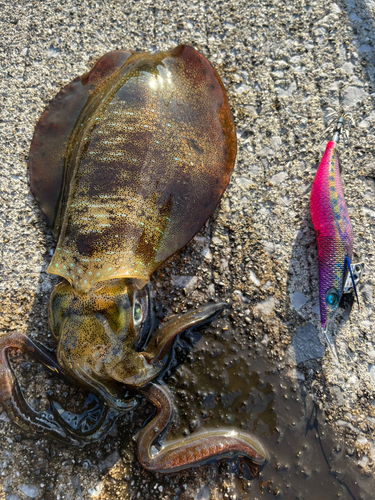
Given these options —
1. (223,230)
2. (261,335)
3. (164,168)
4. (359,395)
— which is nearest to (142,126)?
(164,168)

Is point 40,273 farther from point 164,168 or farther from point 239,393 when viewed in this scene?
point 239,393

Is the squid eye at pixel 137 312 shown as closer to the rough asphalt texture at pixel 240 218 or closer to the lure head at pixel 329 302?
the rough asphalt texture at pixel 240 218

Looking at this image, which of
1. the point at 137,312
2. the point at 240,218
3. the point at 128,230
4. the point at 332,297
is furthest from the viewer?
the point at 240,218

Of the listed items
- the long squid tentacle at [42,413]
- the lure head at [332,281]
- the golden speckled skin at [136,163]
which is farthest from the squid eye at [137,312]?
the lure head at [332,281]

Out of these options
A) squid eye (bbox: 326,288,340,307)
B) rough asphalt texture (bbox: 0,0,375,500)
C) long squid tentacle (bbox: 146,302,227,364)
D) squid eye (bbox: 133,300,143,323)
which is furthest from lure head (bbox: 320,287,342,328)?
squid eye (bbox: 133,300,143,323)

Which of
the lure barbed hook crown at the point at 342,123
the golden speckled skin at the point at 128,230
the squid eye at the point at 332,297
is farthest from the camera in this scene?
the lure barbed hook crown at the point at 342,123

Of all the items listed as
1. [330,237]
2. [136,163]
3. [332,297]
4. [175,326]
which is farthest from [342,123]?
[175,326]

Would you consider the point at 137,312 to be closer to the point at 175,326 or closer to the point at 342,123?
the point at 175,326
